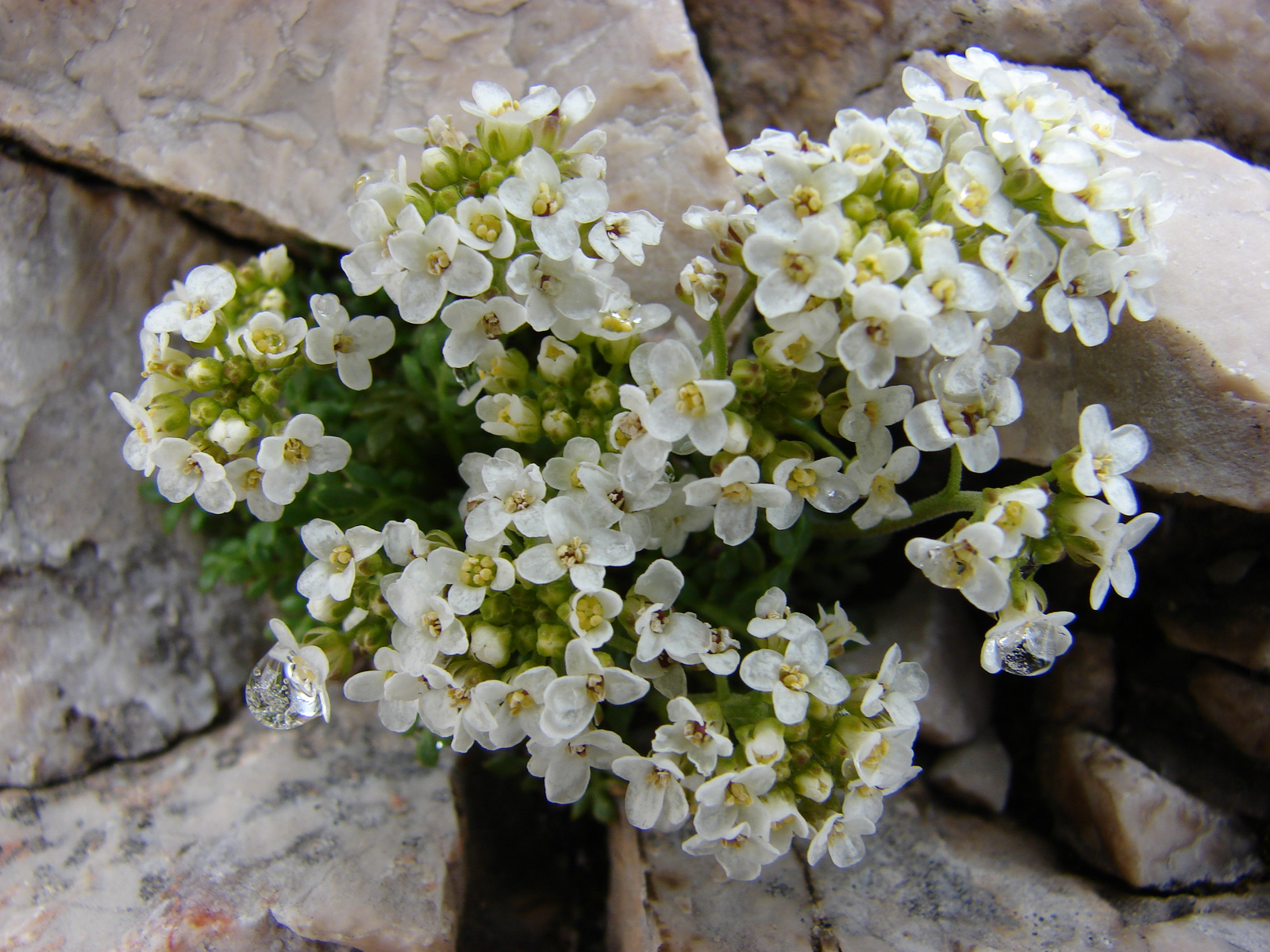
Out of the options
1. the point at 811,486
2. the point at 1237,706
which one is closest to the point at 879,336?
the point at 811,486

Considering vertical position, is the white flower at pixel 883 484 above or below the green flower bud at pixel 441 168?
below

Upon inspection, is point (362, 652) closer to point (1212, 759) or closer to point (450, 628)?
point (450, 628)

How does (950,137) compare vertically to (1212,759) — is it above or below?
above

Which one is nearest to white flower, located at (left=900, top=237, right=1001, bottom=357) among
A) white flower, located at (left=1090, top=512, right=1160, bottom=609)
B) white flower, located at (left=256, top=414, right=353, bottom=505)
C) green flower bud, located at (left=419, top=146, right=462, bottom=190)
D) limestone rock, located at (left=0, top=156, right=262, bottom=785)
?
white flower, located at (left=1090, top=512, right=1160, bottom=609)

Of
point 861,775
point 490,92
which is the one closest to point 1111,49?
point 490,92

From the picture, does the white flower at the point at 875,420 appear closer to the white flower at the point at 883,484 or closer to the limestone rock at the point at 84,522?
the white flower at the point at 883,484

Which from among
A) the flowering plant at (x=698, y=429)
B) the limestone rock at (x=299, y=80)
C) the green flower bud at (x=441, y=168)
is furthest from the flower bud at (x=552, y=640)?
the limestone rock at (x=299, y=80)

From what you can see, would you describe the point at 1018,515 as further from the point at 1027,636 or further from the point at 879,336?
the point at 879,336
